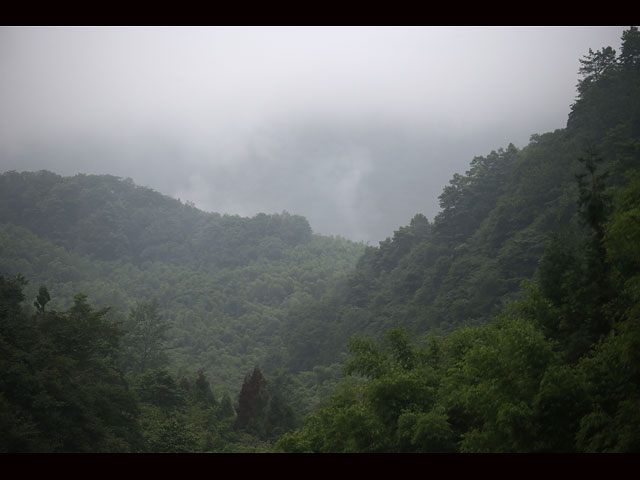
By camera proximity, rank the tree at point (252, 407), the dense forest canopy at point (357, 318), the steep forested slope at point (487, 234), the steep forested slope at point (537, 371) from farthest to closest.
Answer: the steep forested slope at point (487, 234), the tree at point (252, 407), the dense forest canopy at point (357, 318), the steep forested slope at point (537, 371)

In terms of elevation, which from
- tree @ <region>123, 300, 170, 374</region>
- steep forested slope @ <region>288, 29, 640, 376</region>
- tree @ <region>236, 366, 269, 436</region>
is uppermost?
steep forested slope @ <region>288, 29, 640, 376</region>

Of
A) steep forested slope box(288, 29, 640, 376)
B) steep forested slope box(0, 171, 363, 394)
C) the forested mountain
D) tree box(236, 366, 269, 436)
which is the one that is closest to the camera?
tree box(236, 366, 269, 436)

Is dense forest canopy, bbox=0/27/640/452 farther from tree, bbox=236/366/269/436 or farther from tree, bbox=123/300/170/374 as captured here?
tree, bbox=123/300/170/374

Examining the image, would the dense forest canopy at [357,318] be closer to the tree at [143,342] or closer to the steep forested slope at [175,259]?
the tree at [143,342]

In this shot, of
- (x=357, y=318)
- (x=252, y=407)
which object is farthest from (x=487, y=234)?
(x=252, y=407)

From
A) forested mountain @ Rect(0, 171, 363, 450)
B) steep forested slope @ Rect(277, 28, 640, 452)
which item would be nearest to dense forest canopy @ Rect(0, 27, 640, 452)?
steep forested slope @ Rect(277, 28, 640, 452)

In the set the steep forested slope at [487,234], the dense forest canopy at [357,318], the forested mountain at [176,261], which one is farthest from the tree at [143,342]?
the steep forested slope at [487,234]

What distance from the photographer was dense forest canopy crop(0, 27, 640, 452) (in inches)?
413

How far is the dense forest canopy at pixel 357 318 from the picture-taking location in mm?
10484

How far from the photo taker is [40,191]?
89.8 metres

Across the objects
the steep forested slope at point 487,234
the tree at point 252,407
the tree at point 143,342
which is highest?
the steep forested slope at point 487,234

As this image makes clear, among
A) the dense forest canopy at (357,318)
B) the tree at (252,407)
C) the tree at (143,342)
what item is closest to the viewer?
the dense forest canopy at (357,318)

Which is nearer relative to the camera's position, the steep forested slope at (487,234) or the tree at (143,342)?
the steep forested slope at (487,234)
